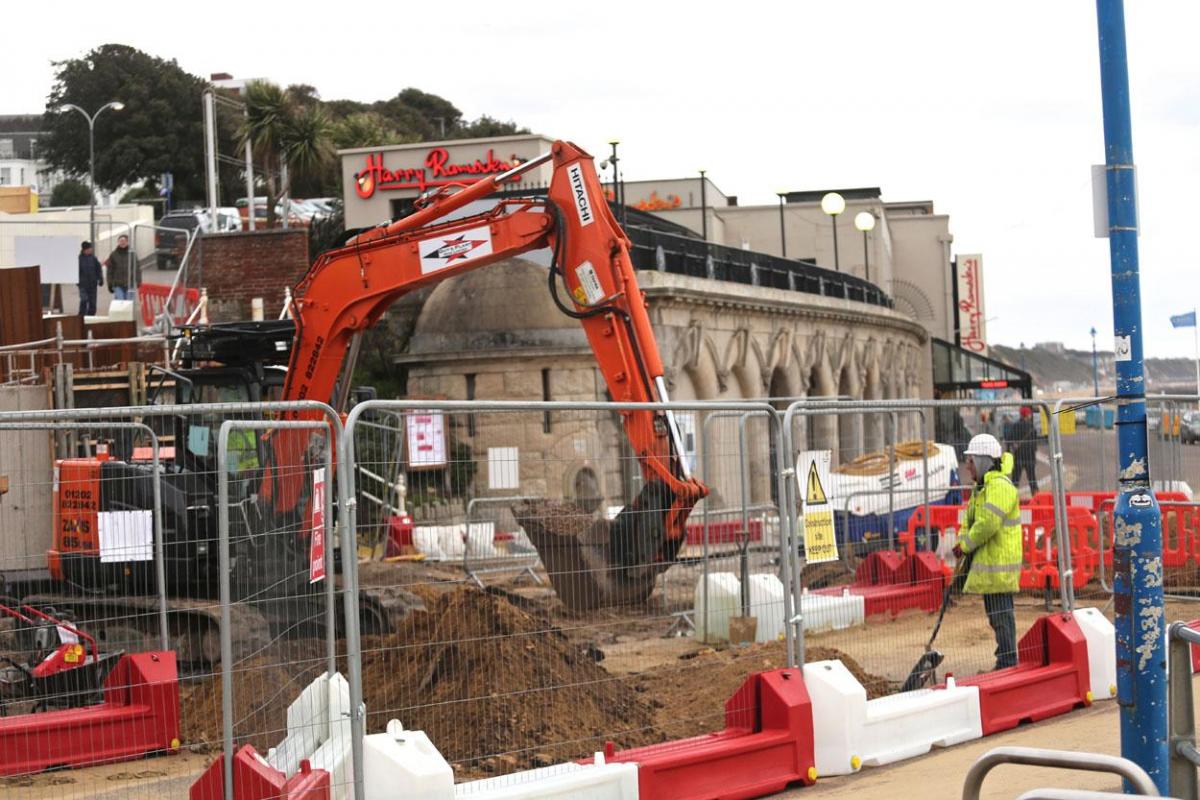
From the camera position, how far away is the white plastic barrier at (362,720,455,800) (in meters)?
7.95

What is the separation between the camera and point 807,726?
32.8 feet

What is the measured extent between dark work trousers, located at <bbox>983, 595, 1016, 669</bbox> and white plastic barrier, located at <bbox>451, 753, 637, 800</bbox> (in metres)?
4.39

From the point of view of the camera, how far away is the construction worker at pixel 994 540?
39.5 feet

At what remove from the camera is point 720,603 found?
13586 millimetres

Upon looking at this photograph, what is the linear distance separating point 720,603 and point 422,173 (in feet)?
103

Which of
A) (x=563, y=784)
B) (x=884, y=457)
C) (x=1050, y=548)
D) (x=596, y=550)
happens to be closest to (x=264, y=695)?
(x=563, y=784)

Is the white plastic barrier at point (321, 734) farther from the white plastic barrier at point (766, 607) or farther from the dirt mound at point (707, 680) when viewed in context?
the white plastic barrier at point (766, 607)

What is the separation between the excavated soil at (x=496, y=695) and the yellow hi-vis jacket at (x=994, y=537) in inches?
70.8

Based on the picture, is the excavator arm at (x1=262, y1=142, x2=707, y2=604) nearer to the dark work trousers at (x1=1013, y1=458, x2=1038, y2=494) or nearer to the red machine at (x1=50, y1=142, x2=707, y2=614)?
the red machine at (x1=50, y1=142, x2=707, y2=614)

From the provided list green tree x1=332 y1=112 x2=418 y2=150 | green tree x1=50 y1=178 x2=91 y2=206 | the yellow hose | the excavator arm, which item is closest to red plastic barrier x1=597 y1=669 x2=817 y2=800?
the yellow hose

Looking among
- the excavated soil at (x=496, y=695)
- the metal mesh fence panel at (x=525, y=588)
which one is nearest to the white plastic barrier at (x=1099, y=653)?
the metal mesh fence panel at (x=525, y=588)

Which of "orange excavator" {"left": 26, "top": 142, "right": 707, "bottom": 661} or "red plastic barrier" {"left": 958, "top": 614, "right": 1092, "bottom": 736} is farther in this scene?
"orange excavator" {"left": 26, "top": 142, "right": 707, "bottom": 661}

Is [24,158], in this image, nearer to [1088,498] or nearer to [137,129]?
[137,129]

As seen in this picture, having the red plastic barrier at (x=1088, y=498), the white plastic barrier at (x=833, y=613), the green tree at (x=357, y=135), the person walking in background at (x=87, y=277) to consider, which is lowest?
the white plastic barrier at (x=833, y=613)
